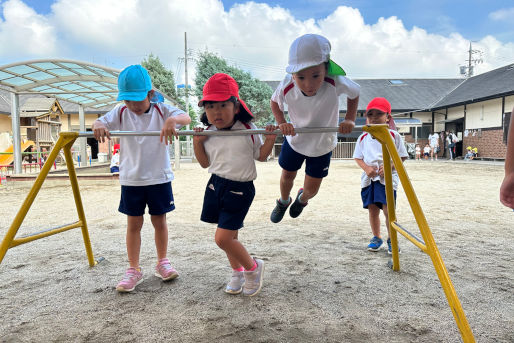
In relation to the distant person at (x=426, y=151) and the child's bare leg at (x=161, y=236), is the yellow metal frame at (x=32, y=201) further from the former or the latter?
the distant person at (x=426, y=151)

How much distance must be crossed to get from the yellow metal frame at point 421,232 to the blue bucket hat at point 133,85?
1412 mm

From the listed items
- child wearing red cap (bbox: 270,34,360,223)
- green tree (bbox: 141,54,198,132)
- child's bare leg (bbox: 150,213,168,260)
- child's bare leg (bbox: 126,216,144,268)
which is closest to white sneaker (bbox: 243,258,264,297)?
child's bare leg (bbox: 150,213,168,260)

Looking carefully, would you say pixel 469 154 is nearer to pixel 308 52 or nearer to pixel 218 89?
pixel 308 52

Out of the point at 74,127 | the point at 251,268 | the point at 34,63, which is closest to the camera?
the point at 251,268

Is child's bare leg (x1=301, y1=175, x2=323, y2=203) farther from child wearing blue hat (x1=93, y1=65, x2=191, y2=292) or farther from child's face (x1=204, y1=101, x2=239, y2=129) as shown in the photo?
child wearing blue hat (x1=93, y1=65, x2=191, y2=292)

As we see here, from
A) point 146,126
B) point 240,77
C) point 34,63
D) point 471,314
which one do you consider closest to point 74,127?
point 240,77

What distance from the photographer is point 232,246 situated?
1.98 meters

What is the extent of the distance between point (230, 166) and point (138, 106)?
2.64 feet

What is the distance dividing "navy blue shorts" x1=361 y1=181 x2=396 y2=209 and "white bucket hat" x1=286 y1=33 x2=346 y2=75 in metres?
1.22

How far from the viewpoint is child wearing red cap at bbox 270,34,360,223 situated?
2.02 meters

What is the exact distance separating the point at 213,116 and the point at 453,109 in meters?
22.5

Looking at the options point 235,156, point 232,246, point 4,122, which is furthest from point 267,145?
point 4,122

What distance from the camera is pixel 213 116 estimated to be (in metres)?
2.00

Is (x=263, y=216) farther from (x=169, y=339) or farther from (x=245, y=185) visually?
(x=169, y=339)
